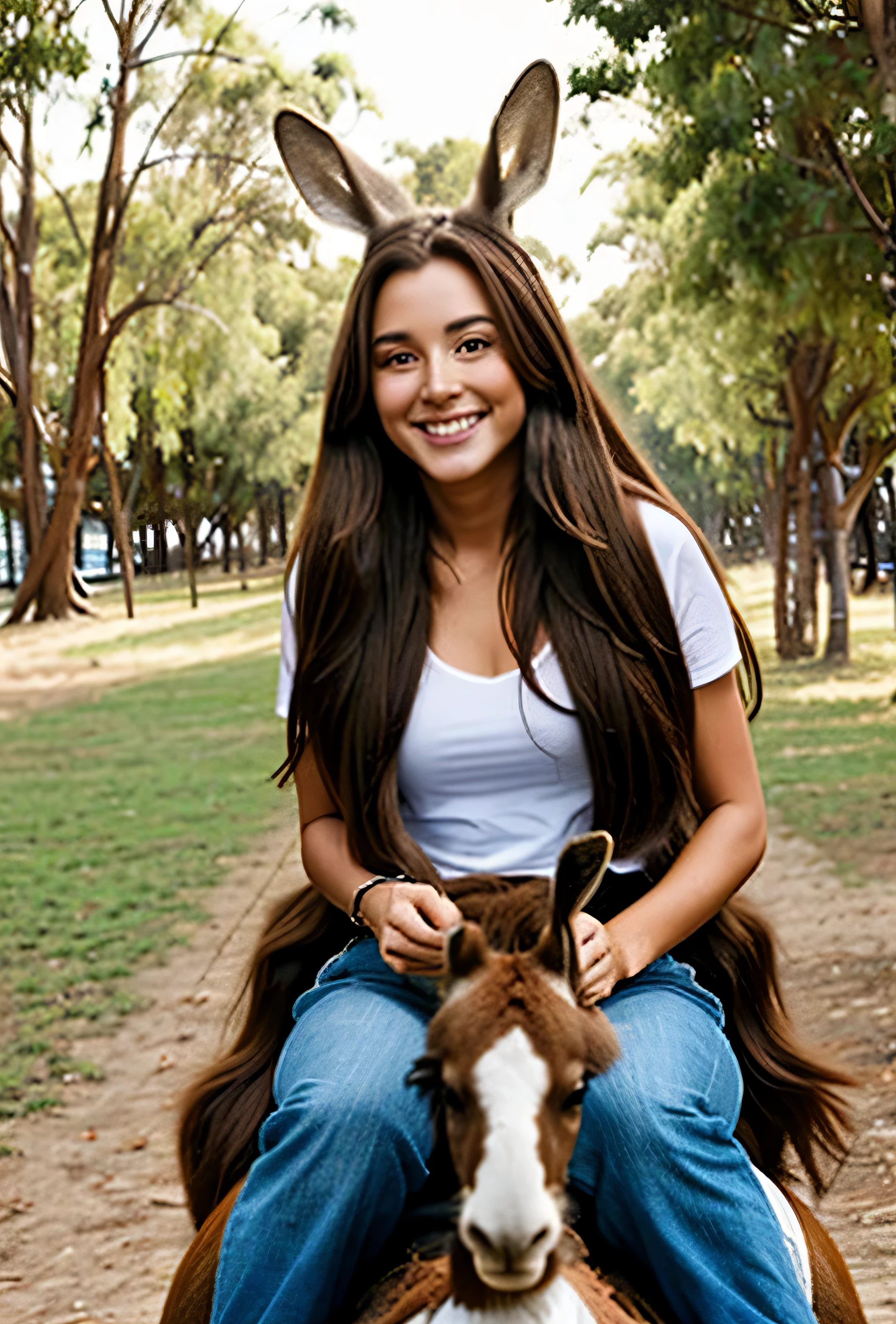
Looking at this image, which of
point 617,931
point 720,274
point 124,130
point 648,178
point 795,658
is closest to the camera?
point 617,931

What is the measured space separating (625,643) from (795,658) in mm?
11402

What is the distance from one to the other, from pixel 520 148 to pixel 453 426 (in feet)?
1.20


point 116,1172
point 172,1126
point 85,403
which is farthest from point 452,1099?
point 85,403

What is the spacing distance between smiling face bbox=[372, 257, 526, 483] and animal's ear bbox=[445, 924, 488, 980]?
73cm

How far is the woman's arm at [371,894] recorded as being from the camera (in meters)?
1.44

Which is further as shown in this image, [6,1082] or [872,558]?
[872,558]

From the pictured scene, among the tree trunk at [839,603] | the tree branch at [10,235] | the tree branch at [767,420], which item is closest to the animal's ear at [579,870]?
the tree branch at [10,235]

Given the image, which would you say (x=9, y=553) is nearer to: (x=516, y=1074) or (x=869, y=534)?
(x=516, y=1074)

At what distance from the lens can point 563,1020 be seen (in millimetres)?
1253

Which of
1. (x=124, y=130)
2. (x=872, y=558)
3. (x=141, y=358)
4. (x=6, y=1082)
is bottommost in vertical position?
(x=6, y=1082)

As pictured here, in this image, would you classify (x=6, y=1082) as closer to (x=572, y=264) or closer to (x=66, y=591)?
(x=66, y=591)

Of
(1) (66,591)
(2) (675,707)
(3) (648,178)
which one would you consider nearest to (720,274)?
(3) (648,178)

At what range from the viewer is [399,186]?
175 cm

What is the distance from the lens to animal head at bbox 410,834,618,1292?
1114 millimetres
